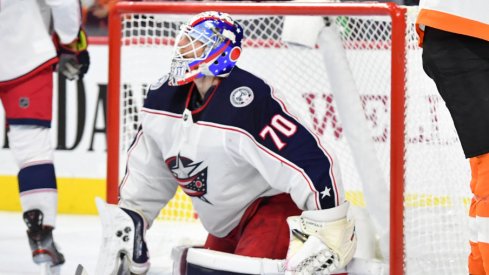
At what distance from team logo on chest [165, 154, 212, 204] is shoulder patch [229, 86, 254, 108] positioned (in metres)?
0.19

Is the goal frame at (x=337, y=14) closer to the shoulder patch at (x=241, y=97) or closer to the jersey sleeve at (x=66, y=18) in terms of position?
the shoulder patch at (x=241, y=97)

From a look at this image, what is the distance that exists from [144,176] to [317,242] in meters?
0.58

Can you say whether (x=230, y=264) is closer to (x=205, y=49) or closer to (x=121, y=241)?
(x=121, y=241)

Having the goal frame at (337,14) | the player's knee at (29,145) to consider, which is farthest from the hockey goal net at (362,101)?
the player's knee at (29,145)

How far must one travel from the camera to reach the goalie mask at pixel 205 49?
284 centimetres

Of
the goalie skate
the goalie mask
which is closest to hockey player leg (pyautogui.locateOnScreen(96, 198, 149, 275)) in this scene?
the goalie mask

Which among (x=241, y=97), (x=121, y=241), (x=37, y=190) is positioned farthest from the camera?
(x=37, y=190)

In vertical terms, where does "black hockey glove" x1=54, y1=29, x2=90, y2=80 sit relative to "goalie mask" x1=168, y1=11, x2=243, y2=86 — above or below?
below

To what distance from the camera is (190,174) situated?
2.89 m

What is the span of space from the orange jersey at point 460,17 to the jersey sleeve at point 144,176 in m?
0.90

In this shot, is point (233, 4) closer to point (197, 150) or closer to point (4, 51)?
point (197, 150)

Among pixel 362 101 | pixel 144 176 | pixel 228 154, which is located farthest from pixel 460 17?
pixel 362 101

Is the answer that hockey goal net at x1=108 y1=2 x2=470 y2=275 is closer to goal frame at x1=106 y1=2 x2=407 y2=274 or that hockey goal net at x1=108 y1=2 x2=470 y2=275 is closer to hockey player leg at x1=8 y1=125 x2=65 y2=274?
goal frame at x1=106 y1=2 x2=407 y2=274

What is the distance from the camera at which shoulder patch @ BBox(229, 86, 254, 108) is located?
2805 mm
